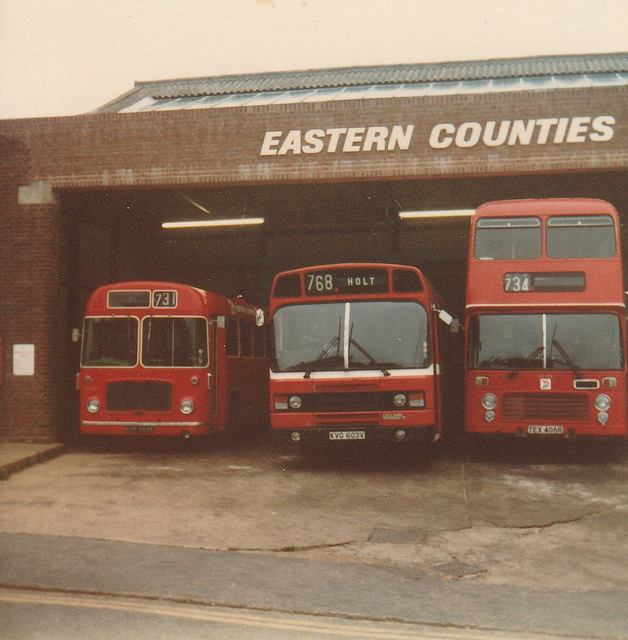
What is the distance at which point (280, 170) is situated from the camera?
1323cm

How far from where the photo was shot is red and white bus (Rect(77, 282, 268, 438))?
42.7ft

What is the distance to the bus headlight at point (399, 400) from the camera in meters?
11.0

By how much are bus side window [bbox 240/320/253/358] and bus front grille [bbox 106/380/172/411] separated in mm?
2614

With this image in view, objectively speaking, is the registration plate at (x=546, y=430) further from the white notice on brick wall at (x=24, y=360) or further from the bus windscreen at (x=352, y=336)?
the white notice on brick wall at (x=24, y=360)

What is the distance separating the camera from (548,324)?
11859 millimetres

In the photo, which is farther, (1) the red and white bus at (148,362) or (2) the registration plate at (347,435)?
(1) the red and white bus at (148,362)

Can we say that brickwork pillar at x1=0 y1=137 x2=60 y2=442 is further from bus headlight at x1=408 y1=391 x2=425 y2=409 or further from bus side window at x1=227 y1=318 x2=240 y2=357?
bus headlight at x1=408 y1=391 x2=425 y2=409

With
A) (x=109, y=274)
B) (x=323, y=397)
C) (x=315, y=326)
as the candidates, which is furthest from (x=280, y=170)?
Answer: (x=109, y=274)

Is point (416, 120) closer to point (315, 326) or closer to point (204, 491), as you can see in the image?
point (315, 326)

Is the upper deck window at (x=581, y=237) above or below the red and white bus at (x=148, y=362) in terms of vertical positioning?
above

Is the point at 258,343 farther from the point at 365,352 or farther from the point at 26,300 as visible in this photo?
the point at 365,352

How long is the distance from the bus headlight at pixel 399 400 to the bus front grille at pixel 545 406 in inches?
72.8

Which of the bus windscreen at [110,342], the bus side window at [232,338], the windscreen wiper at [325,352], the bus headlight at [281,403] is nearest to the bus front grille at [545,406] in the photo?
the windscreen wiper at [325,352]

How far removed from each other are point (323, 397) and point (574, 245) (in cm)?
449
